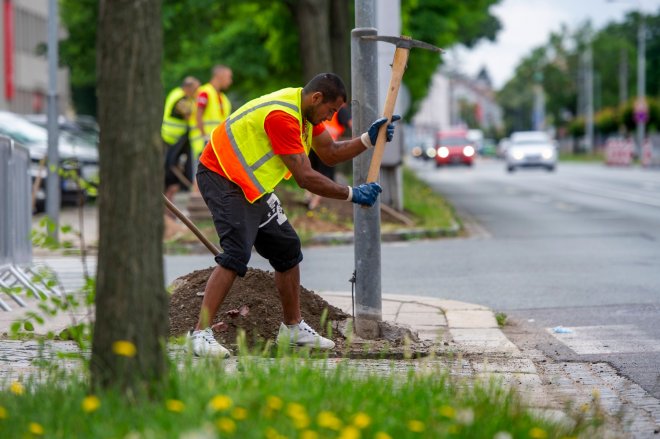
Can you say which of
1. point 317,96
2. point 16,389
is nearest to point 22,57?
point 317,96

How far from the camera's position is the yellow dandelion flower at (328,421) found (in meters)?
3.99

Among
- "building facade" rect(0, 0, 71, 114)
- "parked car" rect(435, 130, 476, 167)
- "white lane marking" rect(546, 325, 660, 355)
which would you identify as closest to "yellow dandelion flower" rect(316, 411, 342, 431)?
"white lane marking" rect(546, 325, 660, 355)

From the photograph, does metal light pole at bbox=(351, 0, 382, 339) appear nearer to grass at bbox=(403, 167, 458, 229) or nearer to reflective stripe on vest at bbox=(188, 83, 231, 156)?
reflective stripe on vest at bbox=(188, 83, 231, 156)

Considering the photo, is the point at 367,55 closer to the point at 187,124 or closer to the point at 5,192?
the point at 5,192

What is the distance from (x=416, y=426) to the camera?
419 centimetres

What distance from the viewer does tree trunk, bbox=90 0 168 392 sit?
4.67 meters

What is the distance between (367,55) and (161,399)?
12.3 feet

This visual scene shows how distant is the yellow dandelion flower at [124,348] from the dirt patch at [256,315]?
253 cm

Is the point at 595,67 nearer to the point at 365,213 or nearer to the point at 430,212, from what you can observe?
the point at 430,212

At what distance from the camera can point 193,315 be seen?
7844 mm

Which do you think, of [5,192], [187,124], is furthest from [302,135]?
[187,124]

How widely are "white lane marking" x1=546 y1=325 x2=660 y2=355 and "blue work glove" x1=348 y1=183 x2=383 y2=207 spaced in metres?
1.57

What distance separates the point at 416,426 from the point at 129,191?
51.6 inches

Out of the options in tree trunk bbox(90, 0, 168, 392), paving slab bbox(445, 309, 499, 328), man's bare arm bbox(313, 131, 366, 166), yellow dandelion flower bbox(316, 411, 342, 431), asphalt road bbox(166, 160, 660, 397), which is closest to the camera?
yellow dandelion flower bbox(316, 411, 342, 431)
